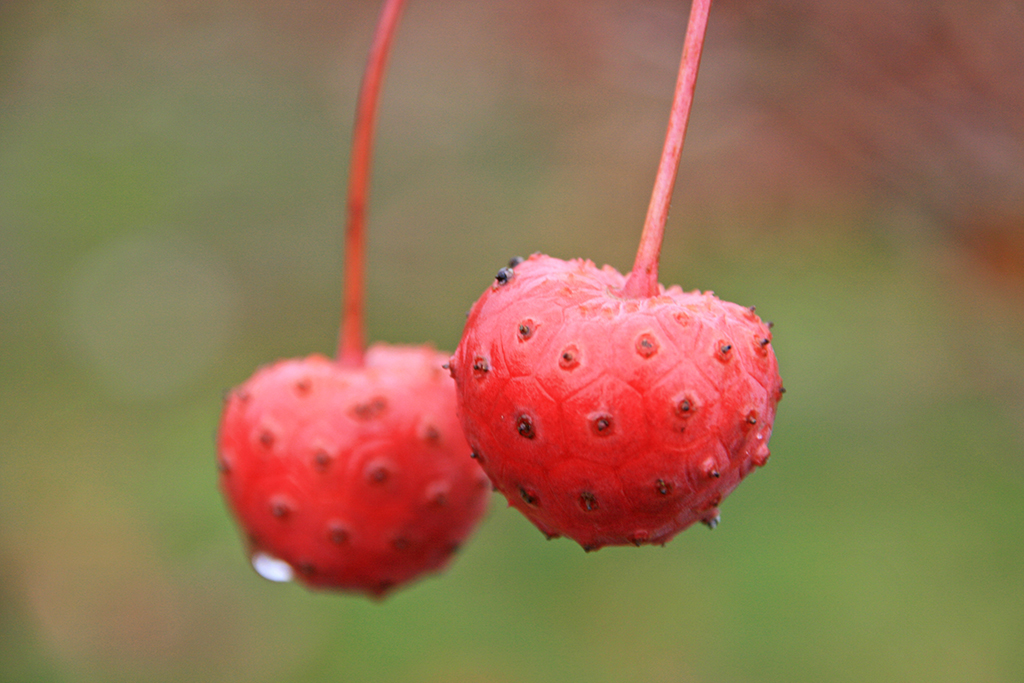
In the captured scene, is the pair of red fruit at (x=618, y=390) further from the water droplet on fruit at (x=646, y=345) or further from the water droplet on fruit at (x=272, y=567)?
the water droplet on fruit at (x=272, y=567)

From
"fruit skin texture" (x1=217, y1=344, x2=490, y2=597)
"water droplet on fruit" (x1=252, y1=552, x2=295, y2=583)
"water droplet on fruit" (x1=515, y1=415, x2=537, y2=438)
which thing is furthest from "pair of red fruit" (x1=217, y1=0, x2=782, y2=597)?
"water droplet on fruit" (x1=252, y1=552, x2=295, y2=583)

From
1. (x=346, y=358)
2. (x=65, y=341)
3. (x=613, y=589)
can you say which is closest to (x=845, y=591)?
(x=613, y=589)

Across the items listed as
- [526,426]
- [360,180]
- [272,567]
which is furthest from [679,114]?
[272,567]

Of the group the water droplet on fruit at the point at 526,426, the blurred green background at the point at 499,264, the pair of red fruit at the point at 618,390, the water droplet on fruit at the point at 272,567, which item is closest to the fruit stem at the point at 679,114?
the pair of red fruit at the point at 618,390

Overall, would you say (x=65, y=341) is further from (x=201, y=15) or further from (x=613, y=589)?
(x=613, y=589)

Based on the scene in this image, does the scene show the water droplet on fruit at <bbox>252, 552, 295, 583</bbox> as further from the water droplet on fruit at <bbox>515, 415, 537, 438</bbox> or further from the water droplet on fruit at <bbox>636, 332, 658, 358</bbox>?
the water droplet on fruit at <bbox>636, 332, 658, 358</bbox>
